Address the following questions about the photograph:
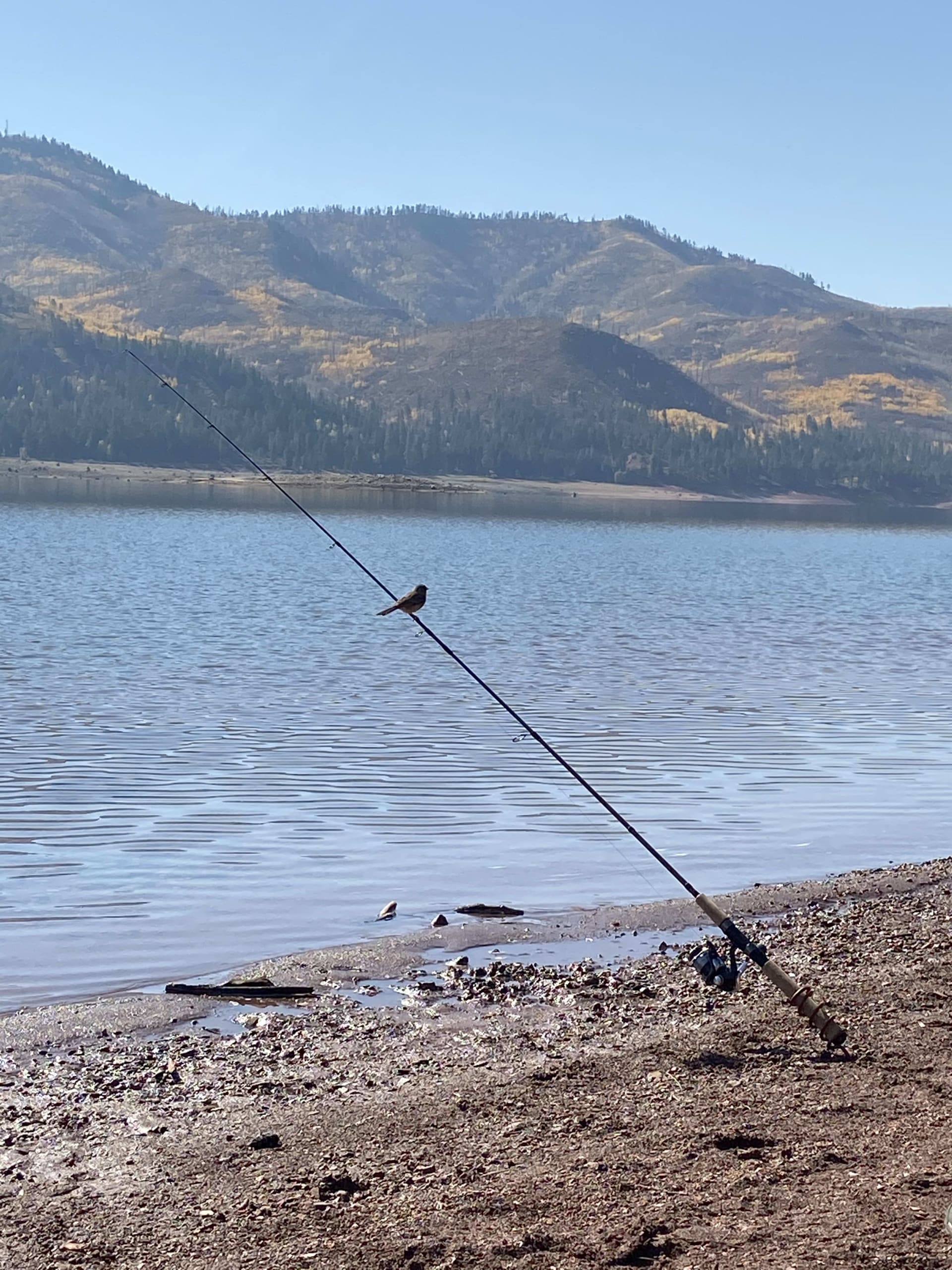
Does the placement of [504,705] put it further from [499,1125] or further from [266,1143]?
[266,1143]

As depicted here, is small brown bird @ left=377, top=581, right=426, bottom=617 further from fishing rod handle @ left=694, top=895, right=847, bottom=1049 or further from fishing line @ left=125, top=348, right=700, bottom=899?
fishing rod handle @ left=694, top=895, right=847, bottom=1049

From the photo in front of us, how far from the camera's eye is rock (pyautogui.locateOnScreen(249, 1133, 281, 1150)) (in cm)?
795

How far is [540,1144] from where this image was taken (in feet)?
26.0

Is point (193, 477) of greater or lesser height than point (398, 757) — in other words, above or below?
above

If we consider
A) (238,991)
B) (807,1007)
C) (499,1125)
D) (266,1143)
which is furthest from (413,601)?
(266,1143)

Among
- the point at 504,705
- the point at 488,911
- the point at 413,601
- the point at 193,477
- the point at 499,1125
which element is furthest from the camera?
the point at 193,477

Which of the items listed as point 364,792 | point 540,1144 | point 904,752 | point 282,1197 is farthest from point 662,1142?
point 904,752

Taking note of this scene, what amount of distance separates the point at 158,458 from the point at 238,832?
589 ft

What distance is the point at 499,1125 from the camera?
8.23 metres

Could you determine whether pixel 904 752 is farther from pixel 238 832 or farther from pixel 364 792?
pixel 238 832

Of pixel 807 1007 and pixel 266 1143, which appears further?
pixel 807 1007

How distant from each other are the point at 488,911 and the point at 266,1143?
5.87 meters

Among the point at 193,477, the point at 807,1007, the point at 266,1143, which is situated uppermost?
the point at 193,477

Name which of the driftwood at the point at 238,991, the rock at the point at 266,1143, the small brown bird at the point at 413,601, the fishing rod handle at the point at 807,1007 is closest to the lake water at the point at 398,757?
the driftwood at the point at 238,991
